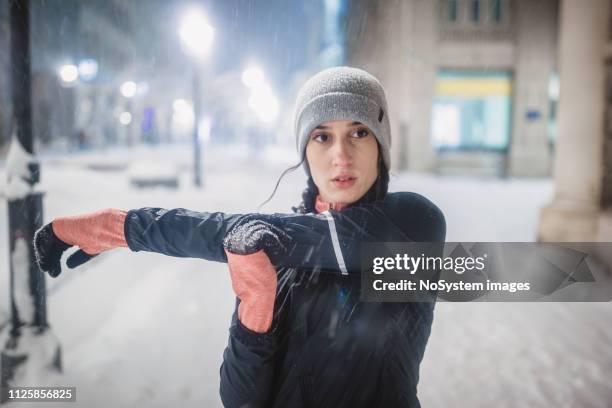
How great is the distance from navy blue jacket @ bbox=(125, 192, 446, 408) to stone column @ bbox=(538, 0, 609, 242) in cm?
580

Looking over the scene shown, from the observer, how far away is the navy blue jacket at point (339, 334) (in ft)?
3.95

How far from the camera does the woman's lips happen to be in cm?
132

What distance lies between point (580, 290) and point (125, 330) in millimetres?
3584

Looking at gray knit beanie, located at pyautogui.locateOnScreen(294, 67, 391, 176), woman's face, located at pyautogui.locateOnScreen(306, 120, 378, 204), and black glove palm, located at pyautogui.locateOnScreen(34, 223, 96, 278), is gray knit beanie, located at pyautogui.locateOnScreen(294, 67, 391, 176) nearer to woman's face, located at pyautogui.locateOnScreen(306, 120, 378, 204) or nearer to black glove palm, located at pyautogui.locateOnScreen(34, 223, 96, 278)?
woman's face, located at pyautogui.locateOnScreen(306, 120, 378, 204)

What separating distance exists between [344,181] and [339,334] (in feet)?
1.41

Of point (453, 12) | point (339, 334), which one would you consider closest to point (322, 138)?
point (339, 334)

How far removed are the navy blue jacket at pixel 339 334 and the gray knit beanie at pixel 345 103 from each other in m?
0.24

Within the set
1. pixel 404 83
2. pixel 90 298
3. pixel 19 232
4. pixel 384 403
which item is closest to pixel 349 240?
pixel 384 403

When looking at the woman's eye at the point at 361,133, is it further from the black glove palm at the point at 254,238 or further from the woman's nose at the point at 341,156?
the black glove palm at the point at 254,238

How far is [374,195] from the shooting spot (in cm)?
138

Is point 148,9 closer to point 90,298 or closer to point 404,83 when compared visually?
point 404,83

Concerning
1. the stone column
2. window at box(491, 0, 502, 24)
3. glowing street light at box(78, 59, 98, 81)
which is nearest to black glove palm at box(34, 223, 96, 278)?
the stone column

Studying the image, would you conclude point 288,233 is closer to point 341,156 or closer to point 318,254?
point 318,254

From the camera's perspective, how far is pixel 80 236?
1.17m
